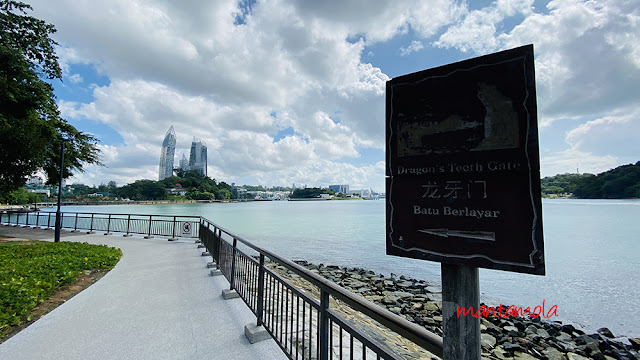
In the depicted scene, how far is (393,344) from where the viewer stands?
18.5 feet

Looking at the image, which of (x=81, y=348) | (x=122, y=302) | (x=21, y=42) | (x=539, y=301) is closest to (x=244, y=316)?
(x=81, y=348)

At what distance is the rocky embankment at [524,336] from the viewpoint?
20.2 feet

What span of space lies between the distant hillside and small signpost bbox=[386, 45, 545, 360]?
103m

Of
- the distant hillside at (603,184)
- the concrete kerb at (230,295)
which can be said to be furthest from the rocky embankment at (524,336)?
the distant hillside at (603,184)

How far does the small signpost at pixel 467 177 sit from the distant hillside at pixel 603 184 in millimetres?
102626

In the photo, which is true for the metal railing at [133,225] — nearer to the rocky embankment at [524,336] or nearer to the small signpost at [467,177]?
the rocky embankment at [524,336]

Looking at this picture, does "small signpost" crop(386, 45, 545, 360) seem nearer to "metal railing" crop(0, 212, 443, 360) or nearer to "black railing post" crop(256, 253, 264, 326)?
"metal railing" crop(0, 212, 443, 360)

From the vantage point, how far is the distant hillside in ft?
237

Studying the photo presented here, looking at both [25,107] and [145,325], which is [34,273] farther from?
[25,107]

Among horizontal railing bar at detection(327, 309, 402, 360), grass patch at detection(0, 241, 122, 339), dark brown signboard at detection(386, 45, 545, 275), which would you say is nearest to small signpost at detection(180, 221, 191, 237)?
grass patch at detection(0, 241, 122, 339)

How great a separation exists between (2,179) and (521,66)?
2397 cm

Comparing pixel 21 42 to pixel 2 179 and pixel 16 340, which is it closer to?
pixel 2 179

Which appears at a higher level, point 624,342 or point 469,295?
point 469,295

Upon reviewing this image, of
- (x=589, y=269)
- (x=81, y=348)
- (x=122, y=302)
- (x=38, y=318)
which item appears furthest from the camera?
(x=589, y=269)
